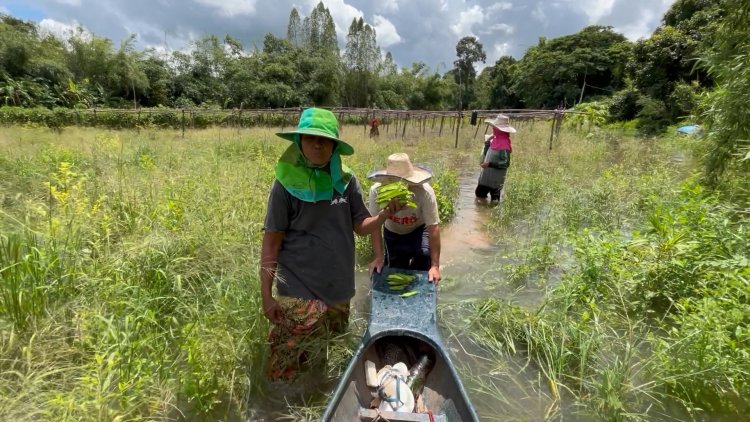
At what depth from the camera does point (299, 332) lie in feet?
7.30

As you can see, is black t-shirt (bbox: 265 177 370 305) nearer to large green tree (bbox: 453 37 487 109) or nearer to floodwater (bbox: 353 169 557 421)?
floodwater (bbox: 353 169 557 421)

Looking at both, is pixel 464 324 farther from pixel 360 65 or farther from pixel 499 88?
pixel 499 88

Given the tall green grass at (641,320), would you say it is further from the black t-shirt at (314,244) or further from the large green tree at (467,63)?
the large green tree at (467,63)

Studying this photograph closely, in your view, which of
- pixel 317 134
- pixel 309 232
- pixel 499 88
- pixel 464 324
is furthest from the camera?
pixel 499 88

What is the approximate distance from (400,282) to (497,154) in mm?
4280

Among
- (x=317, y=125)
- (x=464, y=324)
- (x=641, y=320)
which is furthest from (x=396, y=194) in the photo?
(x=641, y=320)

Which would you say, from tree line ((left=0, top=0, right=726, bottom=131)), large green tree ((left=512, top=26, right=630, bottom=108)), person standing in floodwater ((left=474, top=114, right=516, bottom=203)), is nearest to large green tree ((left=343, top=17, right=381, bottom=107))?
tree line ((left=0, top=0, right=726, bottom=131))

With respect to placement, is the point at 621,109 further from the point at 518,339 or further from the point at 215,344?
the point at 215,344

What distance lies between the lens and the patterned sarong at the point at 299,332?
2152 mm

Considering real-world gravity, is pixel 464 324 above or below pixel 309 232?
below

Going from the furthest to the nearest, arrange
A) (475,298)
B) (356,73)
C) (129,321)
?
(356,73) < (475,298) < (129,321)

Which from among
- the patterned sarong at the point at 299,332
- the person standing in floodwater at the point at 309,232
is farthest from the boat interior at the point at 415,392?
the person standing in floodwater at the point at 309,232

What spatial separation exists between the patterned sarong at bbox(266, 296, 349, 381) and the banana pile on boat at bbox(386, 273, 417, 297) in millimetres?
427

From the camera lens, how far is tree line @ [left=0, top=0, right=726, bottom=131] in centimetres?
2011
